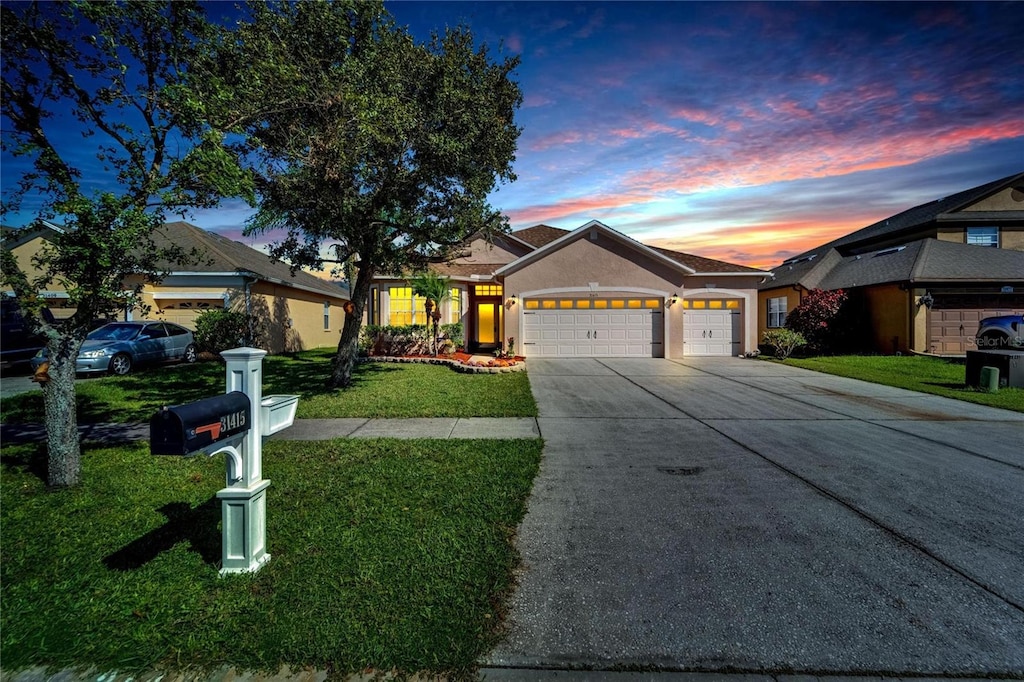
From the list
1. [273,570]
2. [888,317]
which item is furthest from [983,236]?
[273,570]

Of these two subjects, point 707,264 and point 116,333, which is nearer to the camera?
point 116,333

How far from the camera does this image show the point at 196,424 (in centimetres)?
241

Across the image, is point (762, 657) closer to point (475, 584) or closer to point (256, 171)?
point (475, 584)

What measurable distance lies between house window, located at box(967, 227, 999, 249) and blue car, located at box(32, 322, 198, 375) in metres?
34.3

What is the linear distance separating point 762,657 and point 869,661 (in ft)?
1.82

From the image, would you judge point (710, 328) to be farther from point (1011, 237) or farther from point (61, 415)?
point (61, 415)

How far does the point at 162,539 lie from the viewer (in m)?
3.54

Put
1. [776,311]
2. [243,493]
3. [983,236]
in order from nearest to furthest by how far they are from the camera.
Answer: [243,493] → [983,236] → [776,311]

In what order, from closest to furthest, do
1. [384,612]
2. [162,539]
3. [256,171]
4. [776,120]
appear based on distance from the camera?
[384,612]
[162,539]
[256,171]
[776,120]

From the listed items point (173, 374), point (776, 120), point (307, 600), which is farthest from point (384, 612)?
point (776, 120)

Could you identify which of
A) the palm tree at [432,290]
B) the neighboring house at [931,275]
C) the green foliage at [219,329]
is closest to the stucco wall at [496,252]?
the palm tree at [432,290]

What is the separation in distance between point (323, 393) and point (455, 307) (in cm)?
989

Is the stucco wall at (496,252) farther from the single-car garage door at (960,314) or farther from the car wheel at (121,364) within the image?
the single-car garage door at (960,314)

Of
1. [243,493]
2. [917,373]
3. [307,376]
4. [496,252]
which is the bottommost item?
[917,373]
